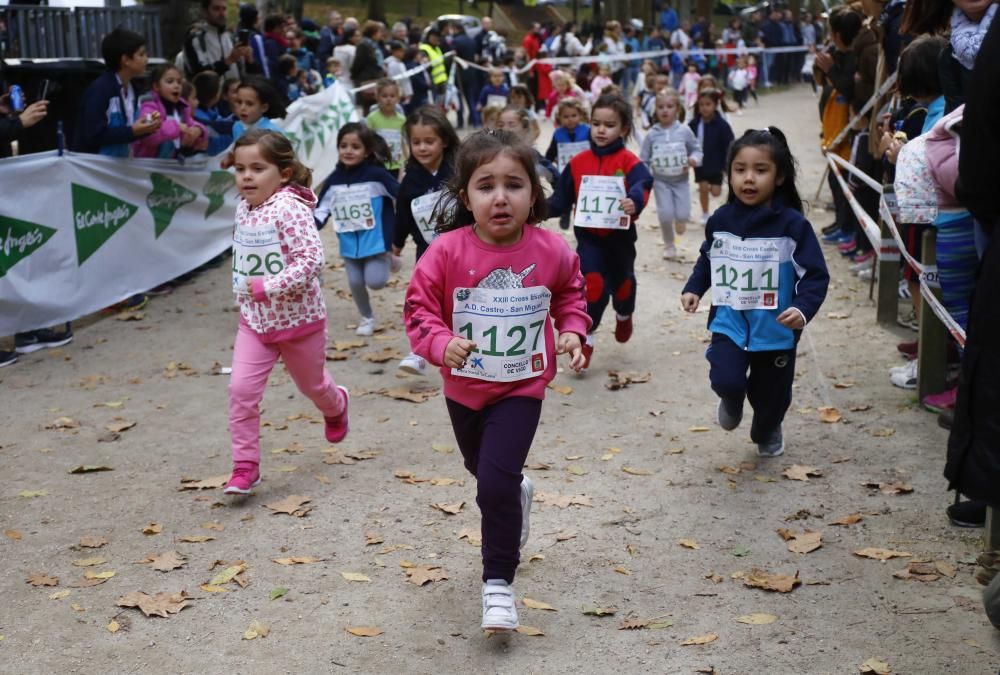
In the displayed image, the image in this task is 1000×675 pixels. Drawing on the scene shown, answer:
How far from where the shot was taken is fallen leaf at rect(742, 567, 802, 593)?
4918 mm

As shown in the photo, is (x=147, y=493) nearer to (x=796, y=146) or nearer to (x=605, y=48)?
(x=796, y=146)

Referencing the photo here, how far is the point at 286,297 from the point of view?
6191 millimetres

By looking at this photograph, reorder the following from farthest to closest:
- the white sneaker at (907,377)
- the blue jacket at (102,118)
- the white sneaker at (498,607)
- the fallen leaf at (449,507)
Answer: the blue jacket at (102,118) → the white sneaker at (907,377) → the fallen leaf at (449,507) → the white sneaker at (498,607)

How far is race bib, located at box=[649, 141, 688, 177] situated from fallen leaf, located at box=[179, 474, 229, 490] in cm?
725

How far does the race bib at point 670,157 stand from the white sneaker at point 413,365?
4.88 meters

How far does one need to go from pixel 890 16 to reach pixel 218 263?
6.79m

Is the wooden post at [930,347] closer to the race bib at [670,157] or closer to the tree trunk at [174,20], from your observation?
the race bib at [670,157]

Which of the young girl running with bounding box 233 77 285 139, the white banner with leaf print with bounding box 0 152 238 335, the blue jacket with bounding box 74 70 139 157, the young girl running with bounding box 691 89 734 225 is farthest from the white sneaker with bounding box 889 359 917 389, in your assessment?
the young girl running with bounding box 691 89 734 225

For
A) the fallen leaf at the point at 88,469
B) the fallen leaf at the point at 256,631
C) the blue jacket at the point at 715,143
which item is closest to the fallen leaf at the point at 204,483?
the fallen leaf at the point at 88,469

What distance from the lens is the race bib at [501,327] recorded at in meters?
4.54

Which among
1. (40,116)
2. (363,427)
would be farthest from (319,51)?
(363,427)

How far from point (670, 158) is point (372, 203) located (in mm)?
4507

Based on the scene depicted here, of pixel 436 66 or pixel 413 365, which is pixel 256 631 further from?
pixel 436 66

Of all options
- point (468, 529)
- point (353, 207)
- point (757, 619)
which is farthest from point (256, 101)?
point (757, 619)
